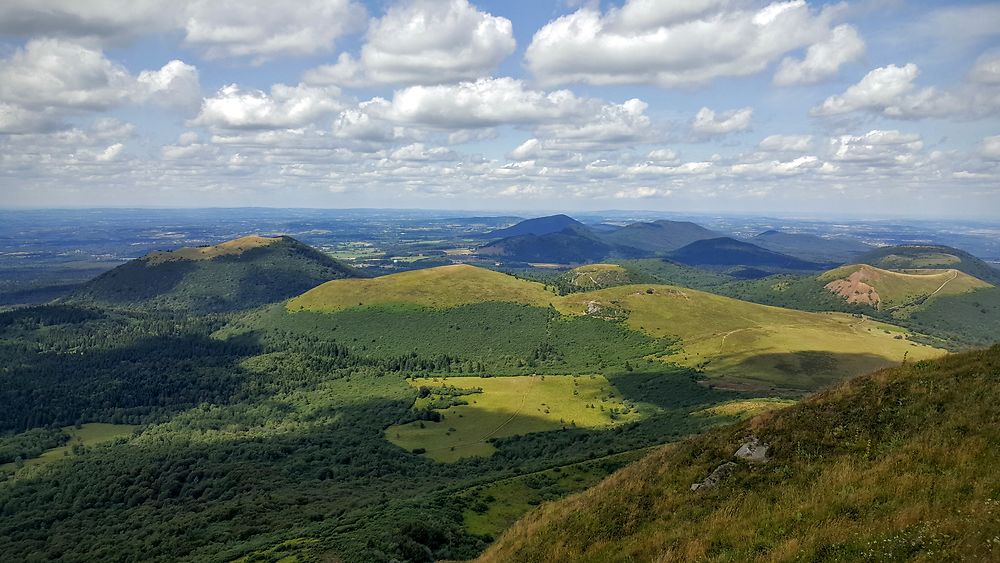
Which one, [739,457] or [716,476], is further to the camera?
[739,457]

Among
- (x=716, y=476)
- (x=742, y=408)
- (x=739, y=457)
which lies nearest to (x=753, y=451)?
(x=739, y=457)

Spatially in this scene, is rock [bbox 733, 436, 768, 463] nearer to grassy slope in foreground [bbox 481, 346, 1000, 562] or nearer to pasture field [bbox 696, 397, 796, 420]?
grassy slope in foreground [bbox 481, 346, 1000, 562]

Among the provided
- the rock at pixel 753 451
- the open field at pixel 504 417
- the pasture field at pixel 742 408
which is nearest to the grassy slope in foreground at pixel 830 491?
the rock at pixel 753 451

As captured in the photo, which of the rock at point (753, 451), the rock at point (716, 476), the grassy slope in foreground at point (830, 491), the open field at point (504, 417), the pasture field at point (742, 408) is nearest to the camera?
the grassy slope in foreground at point (830, 491)

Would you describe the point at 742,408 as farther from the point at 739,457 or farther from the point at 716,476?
the point at 716,476

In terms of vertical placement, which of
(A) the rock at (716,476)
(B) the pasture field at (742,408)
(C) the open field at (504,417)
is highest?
(A) the rock at (716,476)

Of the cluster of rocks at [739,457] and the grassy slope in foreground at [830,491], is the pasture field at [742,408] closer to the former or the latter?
the grassy slope in foreground at [830,491]

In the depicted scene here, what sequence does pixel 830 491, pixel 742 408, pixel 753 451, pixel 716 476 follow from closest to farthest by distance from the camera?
pixel 830 491, pixel 716 476, pixel 753 451, pixel 742 408
